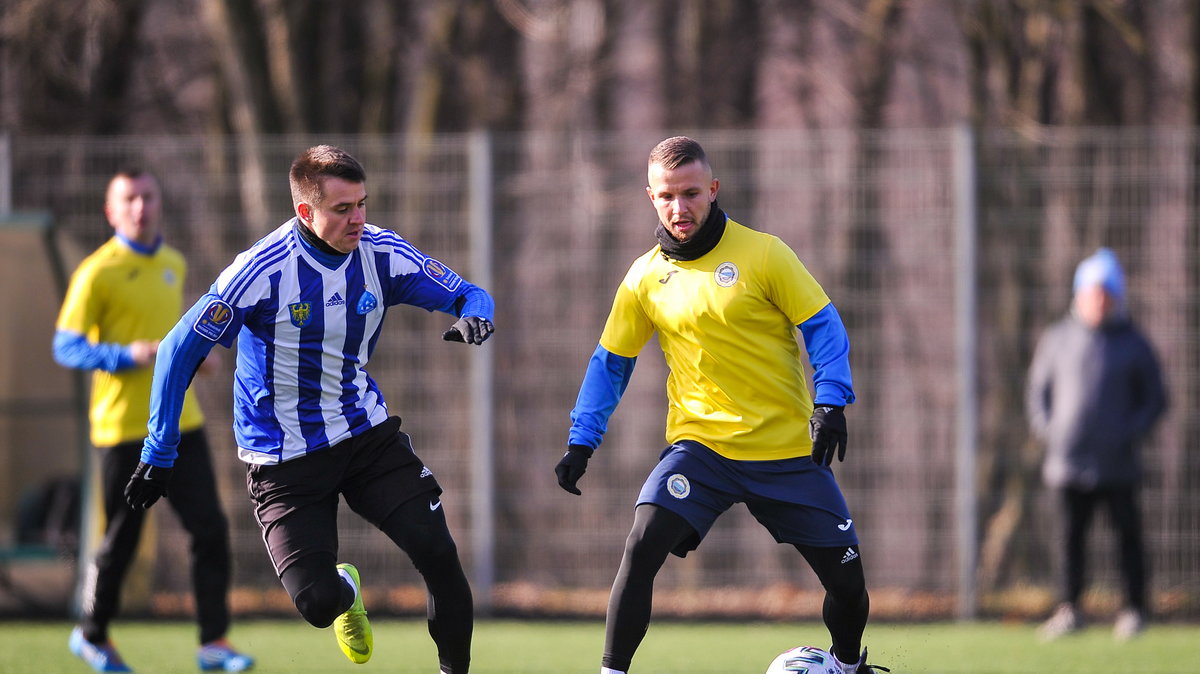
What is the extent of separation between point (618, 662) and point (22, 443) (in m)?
5.72

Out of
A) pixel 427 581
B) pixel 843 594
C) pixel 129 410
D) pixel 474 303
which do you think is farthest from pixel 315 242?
pixel 129 410

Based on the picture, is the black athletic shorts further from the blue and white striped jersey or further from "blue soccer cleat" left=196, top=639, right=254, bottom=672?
"blue soccer cleat" left=196, top=639, right=254, bottom=672

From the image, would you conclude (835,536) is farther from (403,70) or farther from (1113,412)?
(403,70)

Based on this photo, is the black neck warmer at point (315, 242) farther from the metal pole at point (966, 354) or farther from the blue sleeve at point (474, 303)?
the metal pole at point (966, 354)

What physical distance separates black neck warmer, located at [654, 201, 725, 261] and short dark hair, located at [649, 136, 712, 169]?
0.20 m

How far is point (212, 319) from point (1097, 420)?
5432 millimetres

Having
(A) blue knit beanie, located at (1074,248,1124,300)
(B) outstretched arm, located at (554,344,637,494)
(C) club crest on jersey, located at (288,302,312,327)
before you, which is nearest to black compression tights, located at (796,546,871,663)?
(B) outstretched arm, located at (554,344,637,494)

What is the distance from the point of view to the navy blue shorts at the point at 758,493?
16.5 feet

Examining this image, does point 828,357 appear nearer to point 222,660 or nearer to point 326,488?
point 326,488

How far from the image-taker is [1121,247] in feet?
29.9

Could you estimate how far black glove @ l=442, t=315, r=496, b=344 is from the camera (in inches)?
190

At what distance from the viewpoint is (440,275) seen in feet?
17.2

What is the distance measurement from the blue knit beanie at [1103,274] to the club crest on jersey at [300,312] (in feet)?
16.6

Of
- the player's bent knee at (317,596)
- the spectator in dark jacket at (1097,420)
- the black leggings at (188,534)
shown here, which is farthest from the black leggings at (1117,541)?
the player's bent knee at (317,596)
